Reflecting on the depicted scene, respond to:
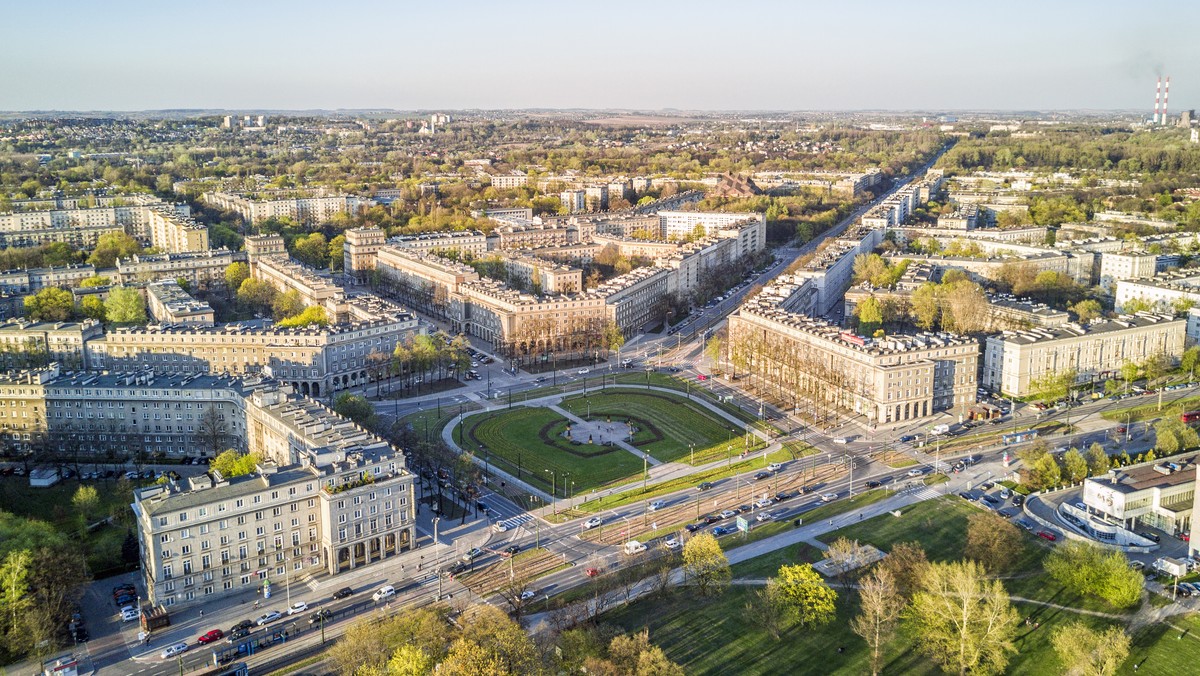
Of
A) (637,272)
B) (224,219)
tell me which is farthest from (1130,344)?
(224,219)

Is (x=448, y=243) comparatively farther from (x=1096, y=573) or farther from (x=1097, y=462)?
(x=1096, y=573)

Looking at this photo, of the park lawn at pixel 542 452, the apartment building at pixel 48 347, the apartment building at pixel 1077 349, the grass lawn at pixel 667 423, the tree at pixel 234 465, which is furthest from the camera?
the apartment building at pixel 48 347

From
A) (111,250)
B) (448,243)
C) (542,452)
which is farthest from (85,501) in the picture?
(448,243)

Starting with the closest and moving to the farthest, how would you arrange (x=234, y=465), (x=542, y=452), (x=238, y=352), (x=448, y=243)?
(x=234, y=465) < (x=542, y=452) < (x=238, y=352) < (x=448, y=243)

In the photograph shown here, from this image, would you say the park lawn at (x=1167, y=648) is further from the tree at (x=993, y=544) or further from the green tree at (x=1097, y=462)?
the green tree at (x=1097, y=462)

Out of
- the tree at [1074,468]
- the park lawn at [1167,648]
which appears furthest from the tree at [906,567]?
the tree at [1074,468]

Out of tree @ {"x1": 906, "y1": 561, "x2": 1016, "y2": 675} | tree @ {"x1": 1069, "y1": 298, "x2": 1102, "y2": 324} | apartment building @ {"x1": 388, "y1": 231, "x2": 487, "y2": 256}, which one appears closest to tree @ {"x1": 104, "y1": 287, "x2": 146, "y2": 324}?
apartment building @ {"x1": 388, "y1": 231, "x2": 487, "y2": 256}
